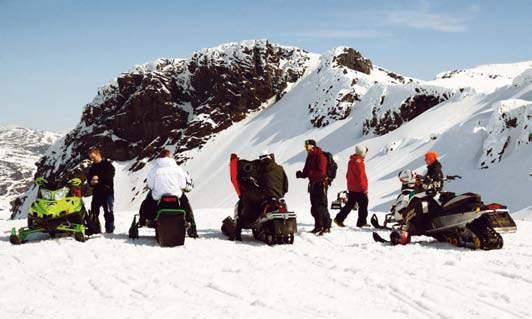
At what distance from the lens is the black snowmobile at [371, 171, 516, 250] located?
28.9ft

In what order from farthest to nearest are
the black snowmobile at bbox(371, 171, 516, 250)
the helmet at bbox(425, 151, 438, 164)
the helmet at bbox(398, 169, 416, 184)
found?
1. the helmet at bbox(425, 151, 438, 164)
2. the helmet at bbox(398, 169, 416, 184)
3. the black snowmobile at bbox(371, 171, 516, 250)

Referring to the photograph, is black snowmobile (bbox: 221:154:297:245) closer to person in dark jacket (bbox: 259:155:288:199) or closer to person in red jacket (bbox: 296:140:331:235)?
person in dark jacket (bbox: 259:155:288:199)

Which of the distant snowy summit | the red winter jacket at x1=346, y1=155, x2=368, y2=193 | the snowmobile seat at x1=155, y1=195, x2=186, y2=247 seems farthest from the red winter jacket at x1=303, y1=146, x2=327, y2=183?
the distant snowy summit

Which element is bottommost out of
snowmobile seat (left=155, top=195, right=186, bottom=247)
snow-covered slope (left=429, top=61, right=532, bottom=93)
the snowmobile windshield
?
snowmobile seat (left=155, top=195, right=186, bottom=247)

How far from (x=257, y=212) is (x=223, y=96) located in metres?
73.6

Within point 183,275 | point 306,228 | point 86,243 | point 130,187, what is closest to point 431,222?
point 306,228

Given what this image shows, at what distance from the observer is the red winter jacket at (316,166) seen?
1155 centimetres

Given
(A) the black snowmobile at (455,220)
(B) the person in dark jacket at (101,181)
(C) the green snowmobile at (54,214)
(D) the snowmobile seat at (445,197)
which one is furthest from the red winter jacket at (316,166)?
(C) the green snowmobile at (54,214)

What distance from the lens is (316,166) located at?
1161cm

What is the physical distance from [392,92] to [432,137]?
584 inches

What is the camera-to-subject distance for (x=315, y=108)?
64812 mm

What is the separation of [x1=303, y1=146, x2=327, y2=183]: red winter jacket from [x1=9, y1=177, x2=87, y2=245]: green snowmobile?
15.3 feet

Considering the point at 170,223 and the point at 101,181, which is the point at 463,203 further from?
the point at 101,181

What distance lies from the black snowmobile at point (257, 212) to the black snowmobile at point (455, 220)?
1.67 meters
